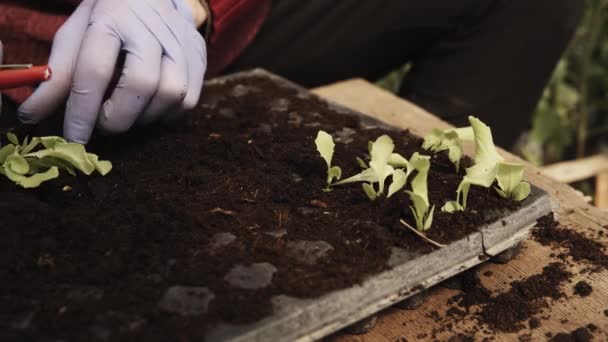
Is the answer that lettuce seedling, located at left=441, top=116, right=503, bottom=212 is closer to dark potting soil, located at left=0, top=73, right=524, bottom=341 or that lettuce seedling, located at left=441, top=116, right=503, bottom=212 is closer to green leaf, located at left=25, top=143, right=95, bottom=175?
dark potting soil, located at left=0, top=73, right=524, bottom=341

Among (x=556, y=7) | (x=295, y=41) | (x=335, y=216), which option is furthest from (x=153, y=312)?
(x=556, y=7)

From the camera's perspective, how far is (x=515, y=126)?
2.04 m

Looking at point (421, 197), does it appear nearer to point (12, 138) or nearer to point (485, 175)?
point (485, 175)

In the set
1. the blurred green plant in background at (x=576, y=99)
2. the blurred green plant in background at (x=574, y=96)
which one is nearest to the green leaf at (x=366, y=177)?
the blurred green plant in background at (x=574, y=96)

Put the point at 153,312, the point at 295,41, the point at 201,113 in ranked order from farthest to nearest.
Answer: the point at 295,41 < the point at 201,113 < the point at 153,312

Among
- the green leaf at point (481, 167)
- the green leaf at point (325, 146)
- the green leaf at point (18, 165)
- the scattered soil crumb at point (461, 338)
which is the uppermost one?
the green leaf at point (481, 167)

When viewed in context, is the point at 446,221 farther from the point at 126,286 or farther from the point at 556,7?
the point at 556,7

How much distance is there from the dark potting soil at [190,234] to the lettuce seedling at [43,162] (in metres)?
0.02

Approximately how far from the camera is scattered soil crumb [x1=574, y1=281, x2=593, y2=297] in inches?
36.0

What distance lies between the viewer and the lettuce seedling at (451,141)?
105cm

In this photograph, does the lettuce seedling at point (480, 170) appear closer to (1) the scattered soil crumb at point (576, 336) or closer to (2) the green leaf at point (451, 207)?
(2) the green leaf at point (451, 207)

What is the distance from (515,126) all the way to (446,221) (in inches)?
50.2

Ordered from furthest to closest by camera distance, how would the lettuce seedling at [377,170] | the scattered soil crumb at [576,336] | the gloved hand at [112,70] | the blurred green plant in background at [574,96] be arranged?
the blurred green plant in background at [574,96], the gloved hand at [112,70], the lettuce seedling at [377,170], the scattered soil crumb at [576,336]

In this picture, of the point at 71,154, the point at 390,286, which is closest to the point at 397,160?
the point at 390,286
